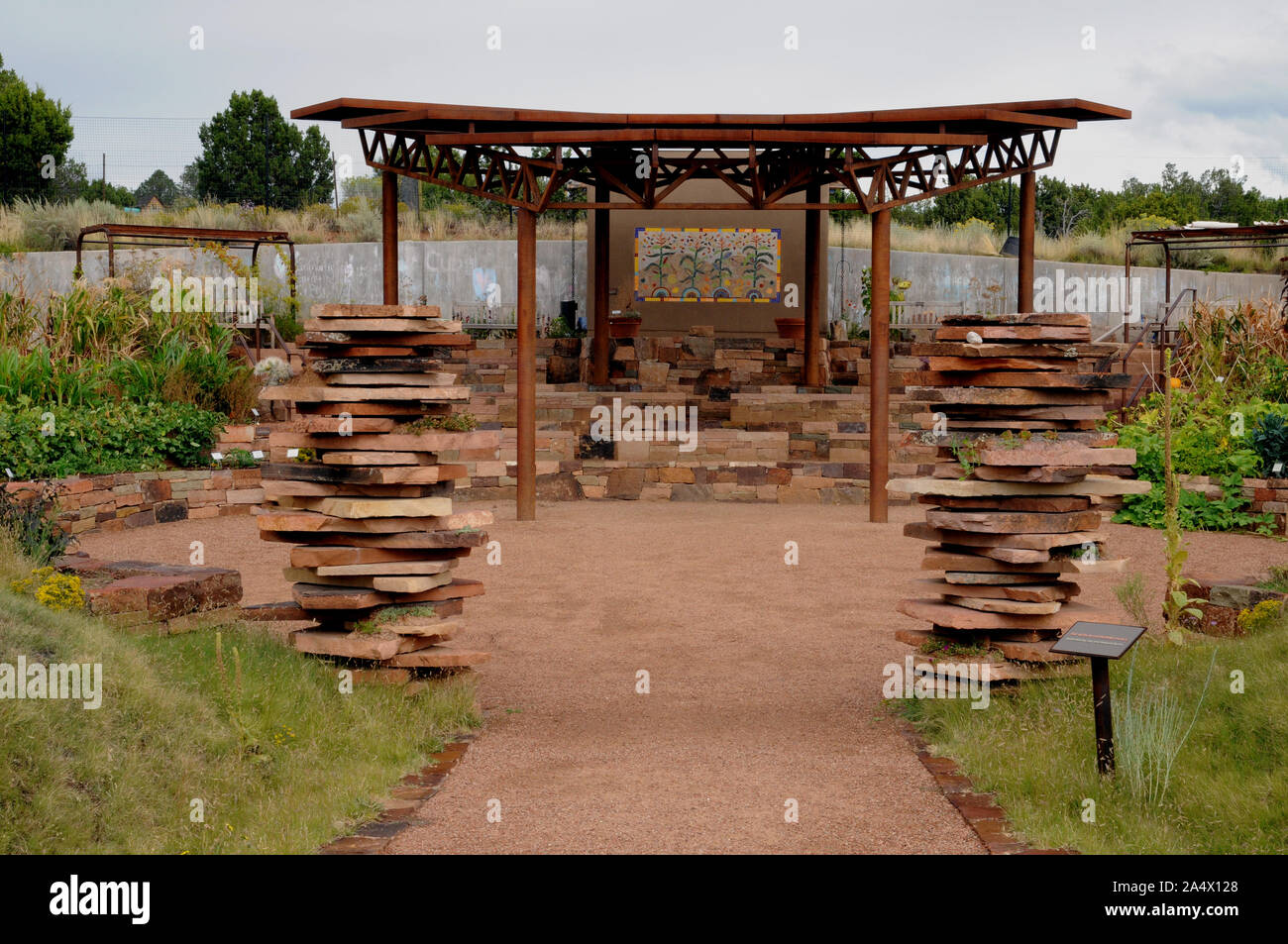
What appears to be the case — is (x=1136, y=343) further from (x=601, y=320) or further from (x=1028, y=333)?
(x=1028, y=333)

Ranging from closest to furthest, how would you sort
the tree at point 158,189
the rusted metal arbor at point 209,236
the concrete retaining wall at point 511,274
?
the rusted metal arbor at point 209,236, the concrete retaining wall at point 511,274, the tree at point 158,189

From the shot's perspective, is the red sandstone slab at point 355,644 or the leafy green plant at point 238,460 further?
the leafy green plant at point 238,460

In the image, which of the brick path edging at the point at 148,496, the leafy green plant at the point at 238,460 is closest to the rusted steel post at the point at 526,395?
the brick path edging at the point at 148,496

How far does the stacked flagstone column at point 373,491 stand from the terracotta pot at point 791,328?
45.5 ft

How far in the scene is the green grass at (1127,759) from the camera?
4625 mm

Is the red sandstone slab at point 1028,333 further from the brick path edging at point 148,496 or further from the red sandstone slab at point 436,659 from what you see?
the brick path edging at point 148,496

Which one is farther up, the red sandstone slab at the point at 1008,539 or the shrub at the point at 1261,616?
the red sandstone slab at the point at 1008,539

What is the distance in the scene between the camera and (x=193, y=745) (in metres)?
5.16

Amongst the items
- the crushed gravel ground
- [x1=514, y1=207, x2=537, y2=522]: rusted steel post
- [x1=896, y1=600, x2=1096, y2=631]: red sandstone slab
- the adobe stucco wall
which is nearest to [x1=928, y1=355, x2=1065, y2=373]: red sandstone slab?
[x1=896, y1=600, x2=1096, y2=631]: red sandstone slab

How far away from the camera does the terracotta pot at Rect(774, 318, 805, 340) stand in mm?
20344

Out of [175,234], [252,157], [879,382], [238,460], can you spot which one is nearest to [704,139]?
[879,382]

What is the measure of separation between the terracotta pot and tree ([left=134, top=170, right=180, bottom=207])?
3071 cm

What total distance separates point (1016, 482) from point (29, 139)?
32393 millimetres

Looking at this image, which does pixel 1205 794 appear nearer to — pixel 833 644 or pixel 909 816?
pixel 909 816
